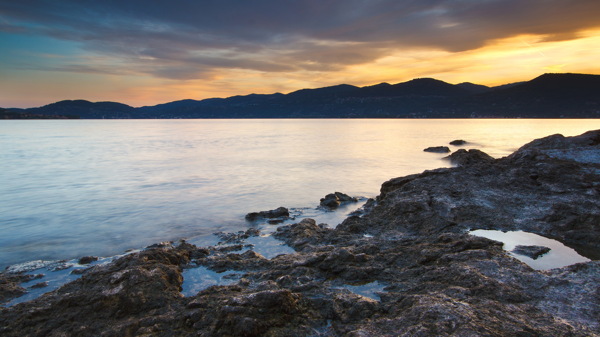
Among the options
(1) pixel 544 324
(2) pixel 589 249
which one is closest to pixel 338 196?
(2) pixel 589 249

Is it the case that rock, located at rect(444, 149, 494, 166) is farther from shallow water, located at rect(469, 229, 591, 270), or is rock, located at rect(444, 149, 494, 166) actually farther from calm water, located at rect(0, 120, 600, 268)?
shallow water, located at rect(469, 229, 591, 270)

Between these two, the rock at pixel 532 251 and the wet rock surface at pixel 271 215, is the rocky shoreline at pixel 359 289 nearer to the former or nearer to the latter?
the rock at pixel 532 251

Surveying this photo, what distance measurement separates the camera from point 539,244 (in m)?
7.21

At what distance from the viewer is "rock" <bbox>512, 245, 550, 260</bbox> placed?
259 inches

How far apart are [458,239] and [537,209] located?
368 centimetres

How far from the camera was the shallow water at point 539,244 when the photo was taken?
6245 millimetres

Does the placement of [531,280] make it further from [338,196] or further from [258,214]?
[338,196]

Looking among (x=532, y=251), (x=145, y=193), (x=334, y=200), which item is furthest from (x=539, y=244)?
(x=145, y=193)

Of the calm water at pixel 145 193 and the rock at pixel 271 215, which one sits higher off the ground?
the rock at pixel 271 215

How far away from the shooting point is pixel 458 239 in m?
6.70


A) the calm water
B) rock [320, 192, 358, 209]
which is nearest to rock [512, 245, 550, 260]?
rock [320, 192, 358, 209]

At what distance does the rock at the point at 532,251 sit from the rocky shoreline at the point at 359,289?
0.51 metres

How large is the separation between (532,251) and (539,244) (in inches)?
28.1

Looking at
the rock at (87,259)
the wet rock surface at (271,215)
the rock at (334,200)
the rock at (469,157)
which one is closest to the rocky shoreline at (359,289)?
the rock at (87,259)
